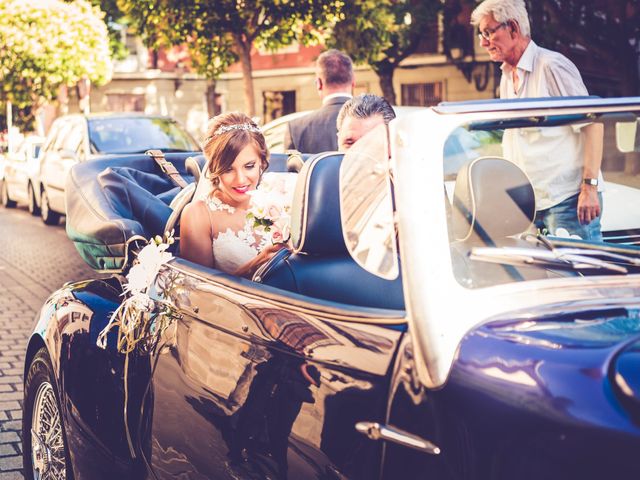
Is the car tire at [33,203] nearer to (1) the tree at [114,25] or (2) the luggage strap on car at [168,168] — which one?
(2) the luggage strap on car at [168,168]

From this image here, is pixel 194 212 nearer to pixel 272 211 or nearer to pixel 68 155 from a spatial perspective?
pixel 272 211

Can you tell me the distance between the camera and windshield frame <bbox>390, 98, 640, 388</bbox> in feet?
6.66

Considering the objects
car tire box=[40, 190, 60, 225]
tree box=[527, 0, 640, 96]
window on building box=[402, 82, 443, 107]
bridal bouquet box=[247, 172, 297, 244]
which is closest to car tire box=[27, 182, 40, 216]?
car tire box=[40, 190, 60, 225]

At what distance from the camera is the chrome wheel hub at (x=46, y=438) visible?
3.77 meters

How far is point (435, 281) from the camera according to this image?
209 centimetres

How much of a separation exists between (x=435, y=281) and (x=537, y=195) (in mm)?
854

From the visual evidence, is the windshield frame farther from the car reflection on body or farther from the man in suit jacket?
the car reflection on body

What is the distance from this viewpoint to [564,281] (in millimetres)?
2291

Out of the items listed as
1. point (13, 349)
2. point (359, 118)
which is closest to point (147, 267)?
point (359, 118)

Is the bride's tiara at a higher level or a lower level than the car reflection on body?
higher

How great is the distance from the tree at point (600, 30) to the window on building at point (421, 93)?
12492 mm

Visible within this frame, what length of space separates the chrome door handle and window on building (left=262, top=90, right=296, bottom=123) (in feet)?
125

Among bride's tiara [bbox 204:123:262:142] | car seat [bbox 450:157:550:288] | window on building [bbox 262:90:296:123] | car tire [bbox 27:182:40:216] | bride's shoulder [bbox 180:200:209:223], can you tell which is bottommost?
car tire [bbox 27:182:40:216]

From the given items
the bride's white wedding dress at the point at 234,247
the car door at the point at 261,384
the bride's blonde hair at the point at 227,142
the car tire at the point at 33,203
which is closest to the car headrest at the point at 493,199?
the car door at the point at 261,384
